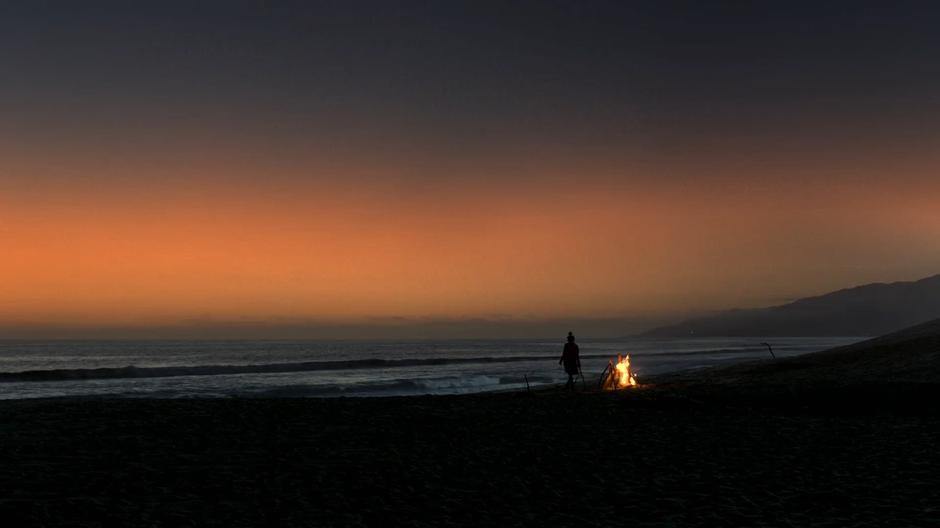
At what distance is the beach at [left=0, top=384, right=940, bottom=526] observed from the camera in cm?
897

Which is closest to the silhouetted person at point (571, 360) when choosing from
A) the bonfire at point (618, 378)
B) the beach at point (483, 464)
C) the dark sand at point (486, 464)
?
the bonfire at point (618, 378)

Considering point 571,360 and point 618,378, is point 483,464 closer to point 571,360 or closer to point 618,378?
point 571,360

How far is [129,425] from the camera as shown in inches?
692

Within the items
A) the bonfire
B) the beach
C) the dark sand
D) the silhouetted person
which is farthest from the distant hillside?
the silhouetted person

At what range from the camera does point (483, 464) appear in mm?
12555

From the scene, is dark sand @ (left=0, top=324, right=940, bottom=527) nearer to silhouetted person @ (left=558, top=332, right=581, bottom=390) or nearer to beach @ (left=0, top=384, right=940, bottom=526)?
beach @ (left=0, top=384, right=940, bottom=526)

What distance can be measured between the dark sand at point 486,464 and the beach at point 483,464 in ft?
0.16

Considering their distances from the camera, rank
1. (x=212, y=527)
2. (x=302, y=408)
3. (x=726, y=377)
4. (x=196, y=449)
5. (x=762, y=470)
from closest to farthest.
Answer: (x=212, y=527), (x=762, y=470), (x=196, y=449), (x=302, y=408), (x=726, y=377)

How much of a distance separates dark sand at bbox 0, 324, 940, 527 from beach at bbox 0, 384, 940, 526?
0.16 feet

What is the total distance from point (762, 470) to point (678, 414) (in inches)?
309

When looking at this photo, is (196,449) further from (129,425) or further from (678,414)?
(678,414)

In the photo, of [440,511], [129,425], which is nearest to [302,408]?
[129,425]

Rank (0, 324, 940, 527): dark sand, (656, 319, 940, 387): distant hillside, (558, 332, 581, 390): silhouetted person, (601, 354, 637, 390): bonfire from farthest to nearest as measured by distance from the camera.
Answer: (601, 354, 637, 390): bonfire < (558, 332, 581, 390): silhouetted person < (656, 319, 940, 387): distant hillside < (0, 324, 940, 527): dark sand

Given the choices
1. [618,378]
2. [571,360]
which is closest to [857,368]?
[618,378]
